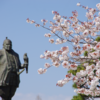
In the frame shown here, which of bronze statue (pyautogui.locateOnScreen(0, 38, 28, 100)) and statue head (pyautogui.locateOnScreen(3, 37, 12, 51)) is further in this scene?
statue head (pyautogui.locateOnScreen(3, 37, 12, 51))

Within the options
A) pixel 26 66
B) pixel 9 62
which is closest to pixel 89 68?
pixel 26 66

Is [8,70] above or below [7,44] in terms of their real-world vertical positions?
below

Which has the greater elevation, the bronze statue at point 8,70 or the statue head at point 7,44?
the statue head at point 7,44

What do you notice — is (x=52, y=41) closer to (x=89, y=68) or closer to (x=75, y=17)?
(x=75, y=17)

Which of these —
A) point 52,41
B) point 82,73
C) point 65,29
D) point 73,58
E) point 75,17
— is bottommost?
point 82,73

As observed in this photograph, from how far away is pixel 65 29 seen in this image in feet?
27.1

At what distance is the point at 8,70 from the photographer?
6.60 m

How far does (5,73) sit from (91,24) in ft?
11.7

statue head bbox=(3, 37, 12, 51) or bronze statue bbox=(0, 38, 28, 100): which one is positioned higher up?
statue head bbox=(3, 37, 12, 51)

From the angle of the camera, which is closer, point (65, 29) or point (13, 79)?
point (13, 79)

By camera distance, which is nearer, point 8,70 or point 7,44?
point 8,70

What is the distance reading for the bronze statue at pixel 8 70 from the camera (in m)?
6.50

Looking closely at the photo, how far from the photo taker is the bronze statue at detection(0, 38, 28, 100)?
6500 millimetres

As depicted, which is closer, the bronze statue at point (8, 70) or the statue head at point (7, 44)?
the bronze statue at point (8, 70)
